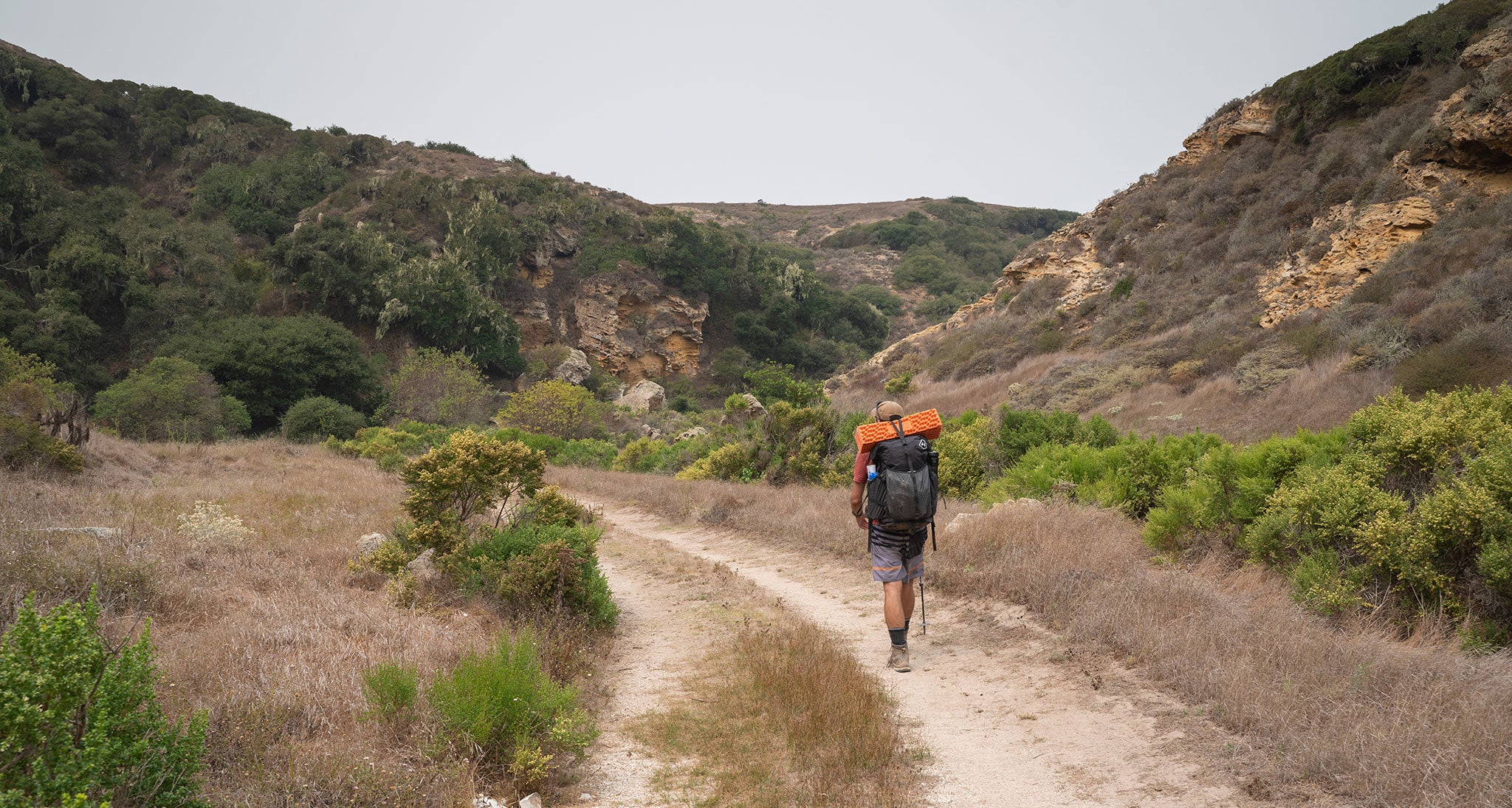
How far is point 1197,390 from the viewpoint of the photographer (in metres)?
17.5

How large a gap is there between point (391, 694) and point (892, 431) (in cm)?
349

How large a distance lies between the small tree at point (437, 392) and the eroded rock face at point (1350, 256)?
32427 millimetres

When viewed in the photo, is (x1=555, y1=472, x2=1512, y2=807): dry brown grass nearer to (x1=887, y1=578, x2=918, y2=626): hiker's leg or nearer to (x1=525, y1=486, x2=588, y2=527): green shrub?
(x1=887, y1=578, x2=918, y2=626): hiker's leg

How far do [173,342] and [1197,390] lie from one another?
39833mm

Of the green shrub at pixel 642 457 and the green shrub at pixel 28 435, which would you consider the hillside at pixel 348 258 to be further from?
the green shrub at pixel 28 435

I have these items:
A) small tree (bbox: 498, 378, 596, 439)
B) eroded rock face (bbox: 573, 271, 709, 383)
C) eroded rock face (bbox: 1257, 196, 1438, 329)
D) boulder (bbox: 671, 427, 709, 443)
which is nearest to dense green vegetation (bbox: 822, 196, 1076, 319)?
eroded rock face (bbox: 573, 271, 709, 383)

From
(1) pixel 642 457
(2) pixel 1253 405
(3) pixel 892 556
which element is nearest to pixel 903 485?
(3) pixel 892 556

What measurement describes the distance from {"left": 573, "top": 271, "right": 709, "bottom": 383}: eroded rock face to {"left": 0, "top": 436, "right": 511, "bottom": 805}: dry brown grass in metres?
44.2

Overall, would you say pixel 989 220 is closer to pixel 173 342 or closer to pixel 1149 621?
pixel 173 342

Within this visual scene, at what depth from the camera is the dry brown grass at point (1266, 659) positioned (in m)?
3.07

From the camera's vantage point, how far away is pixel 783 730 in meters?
4.32

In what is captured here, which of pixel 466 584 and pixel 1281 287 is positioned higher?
pixel 1281 287

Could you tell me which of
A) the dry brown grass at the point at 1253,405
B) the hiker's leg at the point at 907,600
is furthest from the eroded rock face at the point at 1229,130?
the hiker's leg at the point at 907,600

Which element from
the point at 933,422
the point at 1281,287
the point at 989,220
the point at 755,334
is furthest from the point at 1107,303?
the point at 989,220
